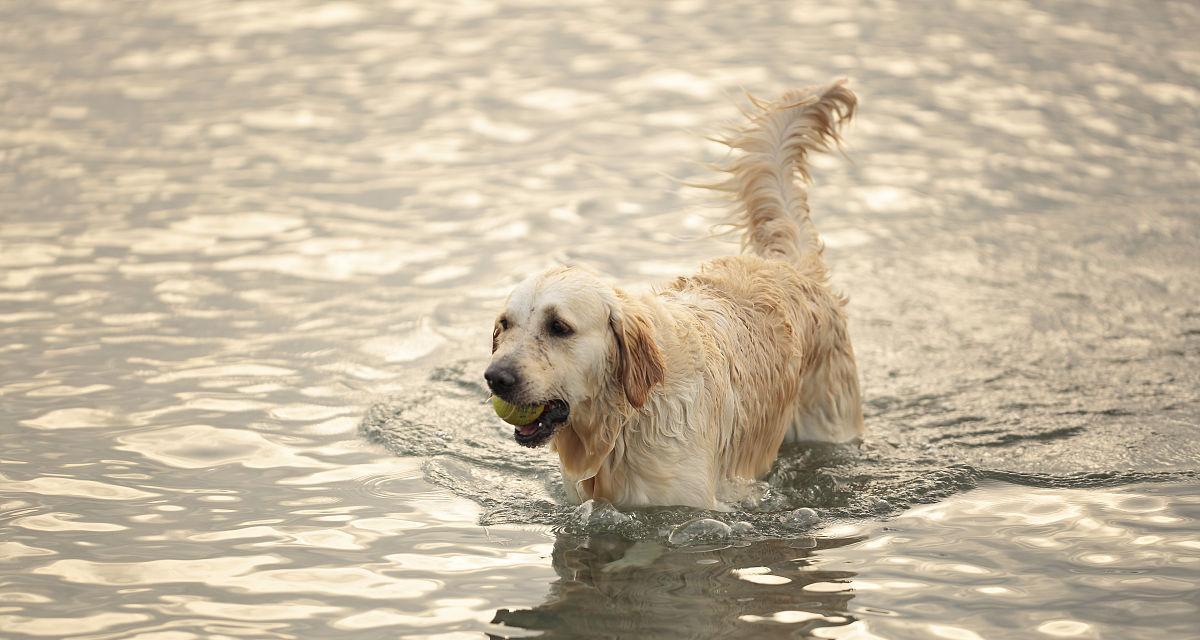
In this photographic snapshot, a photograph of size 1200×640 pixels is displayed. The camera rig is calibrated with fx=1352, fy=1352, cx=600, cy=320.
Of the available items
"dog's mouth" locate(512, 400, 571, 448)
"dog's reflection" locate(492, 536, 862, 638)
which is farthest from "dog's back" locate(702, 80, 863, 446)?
"dog's mouth" locate(512, 400, 571, 448)

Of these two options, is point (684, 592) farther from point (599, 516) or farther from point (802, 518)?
point (802, 518)

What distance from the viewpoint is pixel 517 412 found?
6555mm

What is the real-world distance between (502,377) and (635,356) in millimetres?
724

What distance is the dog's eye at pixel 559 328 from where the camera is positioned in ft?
21.2

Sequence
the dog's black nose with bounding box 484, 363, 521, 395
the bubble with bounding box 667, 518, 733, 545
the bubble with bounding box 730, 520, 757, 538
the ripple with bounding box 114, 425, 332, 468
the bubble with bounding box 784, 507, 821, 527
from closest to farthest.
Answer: the dog's black nose with bounding box 484, 363, 521, 395 < the bubble with bounding box 667, 518, 733, 545 < the bubble with bounding box 730, 520, 757, 538 < the bubble with bounding box 784, 507, 821, 527 < the ripple with bounding box 114, 425, 332, 468

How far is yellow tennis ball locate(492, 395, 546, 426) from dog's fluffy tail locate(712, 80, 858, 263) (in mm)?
2753

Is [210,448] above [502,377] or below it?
below

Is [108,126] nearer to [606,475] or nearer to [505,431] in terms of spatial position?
[505,431]

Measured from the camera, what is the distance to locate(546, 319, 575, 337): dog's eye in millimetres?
6465

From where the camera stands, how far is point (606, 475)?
7.04 metres

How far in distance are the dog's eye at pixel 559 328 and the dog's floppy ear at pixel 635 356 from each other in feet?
0.79

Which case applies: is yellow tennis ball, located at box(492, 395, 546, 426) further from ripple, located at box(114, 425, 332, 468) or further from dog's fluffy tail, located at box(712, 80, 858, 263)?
dog's fluffy tail, located at box(712, 80, 858, 263)

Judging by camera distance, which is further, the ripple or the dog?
the ripple

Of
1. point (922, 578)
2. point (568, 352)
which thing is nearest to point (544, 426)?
point (568, 352)
